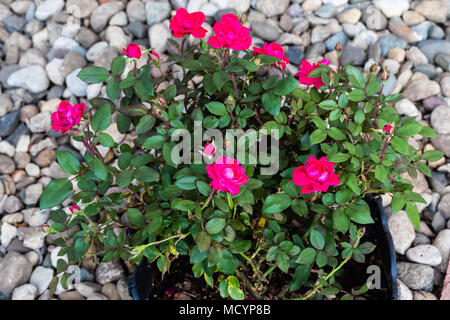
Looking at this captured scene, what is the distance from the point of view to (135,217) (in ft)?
3.54

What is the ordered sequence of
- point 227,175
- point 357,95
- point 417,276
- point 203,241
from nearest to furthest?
point 227,175, point 203,241, point 357,95, point 417,276

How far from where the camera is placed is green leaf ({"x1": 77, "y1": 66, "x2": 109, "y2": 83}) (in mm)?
1017

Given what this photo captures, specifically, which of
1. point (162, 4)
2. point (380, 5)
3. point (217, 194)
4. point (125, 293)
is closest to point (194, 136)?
point (217, 194)

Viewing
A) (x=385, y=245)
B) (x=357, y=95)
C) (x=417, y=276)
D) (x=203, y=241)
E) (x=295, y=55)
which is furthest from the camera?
(x=295, y=55)

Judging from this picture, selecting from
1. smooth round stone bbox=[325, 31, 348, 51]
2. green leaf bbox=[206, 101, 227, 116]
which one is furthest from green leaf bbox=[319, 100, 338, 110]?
smooth round stone bbox=[325, 31, 348, 51]

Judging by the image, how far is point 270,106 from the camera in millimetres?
1021

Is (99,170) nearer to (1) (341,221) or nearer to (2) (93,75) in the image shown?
(2) (93,75)

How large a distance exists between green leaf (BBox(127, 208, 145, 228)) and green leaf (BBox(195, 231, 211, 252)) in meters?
0.20

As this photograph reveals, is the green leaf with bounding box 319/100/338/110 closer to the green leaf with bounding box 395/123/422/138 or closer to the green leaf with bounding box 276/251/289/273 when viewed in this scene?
the green leaf with bounding box 395/123/422/138

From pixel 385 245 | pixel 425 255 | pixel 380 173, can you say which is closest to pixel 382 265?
pixel 385 245

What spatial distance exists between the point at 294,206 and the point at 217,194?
18 centimetres

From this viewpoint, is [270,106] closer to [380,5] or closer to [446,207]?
[446,207]

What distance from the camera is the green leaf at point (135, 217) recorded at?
1.07m

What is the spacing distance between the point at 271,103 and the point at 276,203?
0.23 meters
